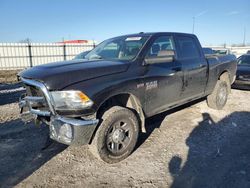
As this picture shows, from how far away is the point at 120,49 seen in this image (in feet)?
14.4

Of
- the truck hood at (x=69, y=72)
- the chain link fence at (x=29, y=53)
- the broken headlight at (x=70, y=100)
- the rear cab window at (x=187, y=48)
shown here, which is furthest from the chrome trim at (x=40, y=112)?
the chain link fence at (x=29, y=53)

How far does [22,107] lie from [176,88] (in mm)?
2761

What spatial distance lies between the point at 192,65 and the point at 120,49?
5.38ft

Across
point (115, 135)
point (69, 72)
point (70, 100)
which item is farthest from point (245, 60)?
point (70, 100)

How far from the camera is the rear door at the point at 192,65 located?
4.84 meters

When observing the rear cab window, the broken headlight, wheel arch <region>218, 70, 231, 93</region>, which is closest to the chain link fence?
wheel arch <region>218, 70, 231, 93</region>

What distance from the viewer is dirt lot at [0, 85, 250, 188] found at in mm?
3156

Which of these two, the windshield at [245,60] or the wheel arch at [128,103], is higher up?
the windshield at [245,60]

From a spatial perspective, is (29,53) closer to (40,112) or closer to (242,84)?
(242,84)

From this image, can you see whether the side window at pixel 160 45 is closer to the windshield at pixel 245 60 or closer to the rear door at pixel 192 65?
the rear door at pixel 192 65

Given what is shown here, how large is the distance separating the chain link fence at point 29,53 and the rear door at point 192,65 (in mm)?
18150

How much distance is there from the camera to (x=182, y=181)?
3.11 meters

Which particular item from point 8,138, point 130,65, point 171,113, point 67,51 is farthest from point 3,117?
point 67,51

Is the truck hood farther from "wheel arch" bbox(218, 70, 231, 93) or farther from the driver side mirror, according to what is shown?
"wheel arch" bbox(218, 70, 231, 93)
